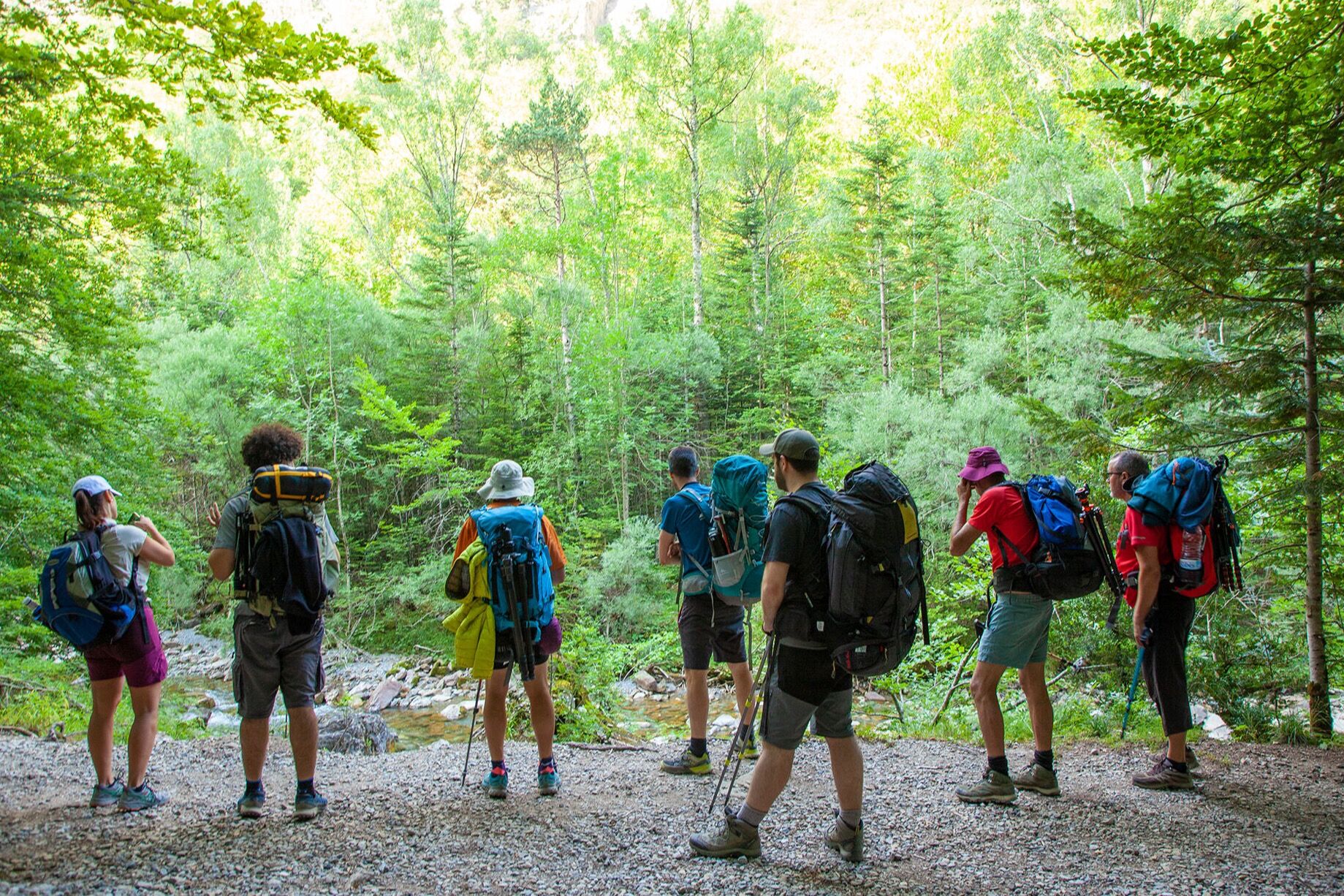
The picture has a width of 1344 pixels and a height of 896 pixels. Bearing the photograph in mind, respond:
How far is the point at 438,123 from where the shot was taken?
2330 cm

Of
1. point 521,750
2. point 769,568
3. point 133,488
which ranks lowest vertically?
point 521,750

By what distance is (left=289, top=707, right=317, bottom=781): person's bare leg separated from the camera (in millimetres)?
3375

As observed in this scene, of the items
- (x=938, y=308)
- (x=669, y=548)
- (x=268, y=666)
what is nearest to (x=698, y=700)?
(x=669, y=548)

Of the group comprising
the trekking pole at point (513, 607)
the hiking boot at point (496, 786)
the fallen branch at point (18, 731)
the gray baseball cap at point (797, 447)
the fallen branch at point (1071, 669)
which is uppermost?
the gray baseball cap at point (797, 447)

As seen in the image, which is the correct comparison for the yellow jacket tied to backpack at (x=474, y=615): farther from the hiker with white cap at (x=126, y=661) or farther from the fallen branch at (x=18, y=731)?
the fallen branch at (x=18, y=731)

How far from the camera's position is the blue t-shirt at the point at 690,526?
414 centimetres

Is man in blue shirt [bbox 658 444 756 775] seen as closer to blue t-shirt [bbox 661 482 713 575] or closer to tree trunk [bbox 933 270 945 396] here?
blue t-shirt [bbox 661 482 713 575]

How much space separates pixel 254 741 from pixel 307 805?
1.18 feet

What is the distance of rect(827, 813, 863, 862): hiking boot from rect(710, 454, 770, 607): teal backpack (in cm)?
123

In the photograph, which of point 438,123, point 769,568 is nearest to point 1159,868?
point 769,568

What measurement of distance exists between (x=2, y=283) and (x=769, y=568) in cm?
722

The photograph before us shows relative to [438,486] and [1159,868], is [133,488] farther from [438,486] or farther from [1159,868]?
[1159,868]

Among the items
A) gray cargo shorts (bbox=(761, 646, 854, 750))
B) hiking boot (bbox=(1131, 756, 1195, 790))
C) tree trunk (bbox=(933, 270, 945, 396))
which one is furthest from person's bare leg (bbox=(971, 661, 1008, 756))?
tree trunk (bbox=(933, 270, 945, 396))

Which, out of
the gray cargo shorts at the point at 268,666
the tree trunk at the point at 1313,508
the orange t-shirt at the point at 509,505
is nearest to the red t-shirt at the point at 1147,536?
the tree trunk at the point at 1313,508
